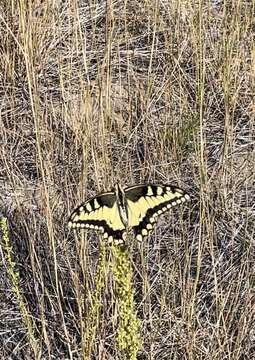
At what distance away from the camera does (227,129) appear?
7.09 feet

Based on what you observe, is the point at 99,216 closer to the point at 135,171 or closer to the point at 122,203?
the point at 122,203

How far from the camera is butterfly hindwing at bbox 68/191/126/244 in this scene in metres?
1.34

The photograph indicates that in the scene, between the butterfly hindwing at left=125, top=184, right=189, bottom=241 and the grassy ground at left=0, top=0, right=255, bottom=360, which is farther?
the grassy ground at left=0, top=0, right=255, bottom=360

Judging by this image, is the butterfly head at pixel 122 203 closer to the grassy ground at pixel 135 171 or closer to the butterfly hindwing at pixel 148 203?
the butterfly hindwing at pixel 148 203

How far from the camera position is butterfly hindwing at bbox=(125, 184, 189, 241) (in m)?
1.37

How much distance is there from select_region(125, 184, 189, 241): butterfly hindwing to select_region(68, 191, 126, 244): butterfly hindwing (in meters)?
0.03

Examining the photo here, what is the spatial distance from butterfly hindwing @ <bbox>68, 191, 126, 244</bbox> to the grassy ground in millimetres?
97

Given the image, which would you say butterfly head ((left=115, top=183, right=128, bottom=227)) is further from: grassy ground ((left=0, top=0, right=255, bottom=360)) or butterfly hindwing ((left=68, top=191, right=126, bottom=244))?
grassy ground ((left=0, top=0, right=255, bottom=360))

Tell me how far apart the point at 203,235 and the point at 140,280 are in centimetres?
21

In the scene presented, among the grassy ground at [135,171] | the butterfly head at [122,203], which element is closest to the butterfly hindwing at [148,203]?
the butterfly head at [122,203]

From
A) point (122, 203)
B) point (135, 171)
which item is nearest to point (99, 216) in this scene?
point (122, 203)

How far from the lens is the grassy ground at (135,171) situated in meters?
1.71

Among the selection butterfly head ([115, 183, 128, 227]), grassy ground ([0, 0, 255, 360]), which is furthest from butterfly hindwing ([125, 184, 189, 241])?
grassy ground ([0, 0, 255, 360])

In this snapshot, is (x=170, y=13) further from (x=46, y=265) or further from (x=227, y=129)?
(x=46, y=265)
